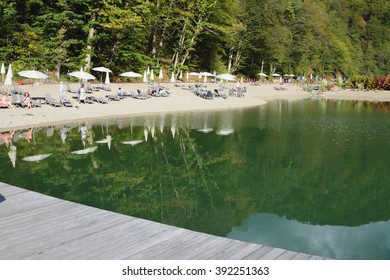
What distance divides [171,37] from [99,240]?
47.2 m

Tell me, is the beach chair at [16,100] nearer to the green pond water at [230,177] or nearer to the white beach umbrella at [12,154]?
the green pond water at [230,177]

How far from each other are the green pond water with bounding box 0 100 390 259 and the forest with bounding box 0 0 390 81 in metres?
15.8

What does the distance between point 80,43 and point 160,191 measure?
100 ft

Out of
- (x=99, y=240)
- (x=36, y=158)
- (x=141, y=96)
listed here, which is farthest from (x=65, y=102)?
(x=99, y=240)

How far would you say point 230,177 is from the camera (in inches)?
522

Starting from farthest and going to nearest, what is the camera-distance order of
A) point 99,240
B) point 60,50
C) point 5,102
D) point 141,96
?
point 60,50 < point 141,96 < point 5,102 < point 99,240

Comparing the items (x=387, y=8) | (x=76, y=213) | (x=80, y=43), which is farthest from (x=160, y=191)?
(x=387, y=8)

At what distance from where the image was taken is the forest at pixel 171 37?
117ft

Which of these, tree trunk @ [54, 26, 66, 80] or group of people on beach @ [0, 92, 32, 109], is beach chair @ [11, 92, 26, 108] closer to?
group of people on beach @ [0, 92, 32, 109]

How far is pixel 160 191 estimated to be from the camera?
→ 11.7m

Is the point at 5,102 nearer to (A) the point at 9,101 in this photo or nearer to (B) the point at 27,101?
(A) the point at 9,101

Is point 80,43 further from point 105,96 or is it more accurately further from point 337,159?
point 337,159

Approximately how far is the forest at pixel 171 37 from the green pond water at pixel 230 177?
15778 mm

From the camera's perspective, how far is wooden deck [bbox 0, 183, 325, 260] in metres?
6.05
